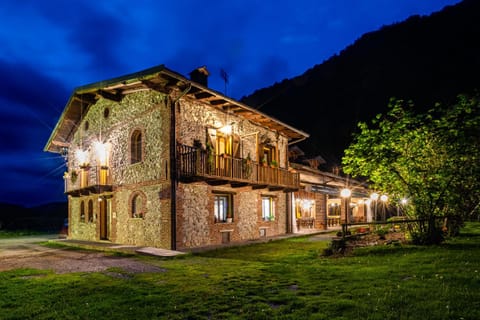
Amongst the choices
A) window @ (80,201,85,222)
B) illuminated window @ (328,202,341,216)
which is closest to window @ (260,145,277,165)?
window @ (80,201,85,222)

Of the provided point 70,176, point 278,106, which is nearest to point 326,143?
point 278,106

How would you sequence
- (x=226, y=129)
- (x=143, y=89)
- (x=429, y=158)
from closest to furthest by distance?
1. (x=429, y=158)
2. (x=143, y=89)
3. (x=226, y=129)

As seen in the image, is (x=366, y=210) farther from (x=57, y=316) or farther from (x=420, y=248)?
(x=57, y=316)

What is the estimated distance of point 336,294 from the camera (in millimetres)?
5918

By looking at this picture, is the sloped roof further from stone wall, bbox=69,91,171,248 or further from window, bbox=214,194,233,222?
window, bbox=214,194,233,222

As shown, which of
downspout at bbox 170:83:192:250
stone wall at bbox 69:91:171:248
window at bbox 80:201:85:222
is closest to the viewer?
downspout at bbox 170:83:192:250

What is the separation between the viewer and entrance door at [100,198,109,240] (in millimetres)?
17453

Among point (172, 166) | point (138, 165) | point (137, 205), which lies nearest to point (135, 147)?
point (138, 165)

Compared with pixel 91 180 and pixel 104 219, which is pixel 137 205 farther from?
pixel 91 180

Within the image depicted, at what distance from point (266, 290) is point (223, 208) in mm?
9408

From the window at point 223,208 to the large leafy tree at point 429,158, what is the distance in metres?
6.11

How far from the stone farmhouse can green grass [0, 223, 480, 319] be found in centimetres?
439

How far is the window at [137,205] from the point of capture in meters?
14.5

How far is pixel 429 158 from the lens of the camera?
36.8 feet
